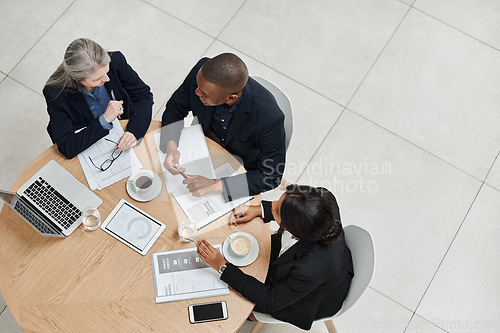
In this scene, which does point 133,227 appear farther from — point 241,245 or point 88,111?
point 88,111

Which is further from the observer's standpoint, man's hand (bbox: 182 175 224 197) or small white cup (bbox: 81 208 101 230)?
man's hand (bbox: 182 175 224 197)

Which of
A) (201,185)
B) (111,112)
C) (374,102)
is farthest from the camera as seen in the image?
(374,102)

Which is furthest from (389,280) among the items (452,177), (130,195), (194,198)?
(130,195)

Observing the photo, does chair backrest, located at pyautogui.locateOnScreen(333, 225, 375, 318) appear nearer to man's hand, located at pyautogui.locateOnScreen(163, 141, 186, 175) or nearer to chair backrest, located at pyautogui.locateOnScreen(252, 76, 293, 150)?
chair backrest, located at pyautogui.locateOnScreen(252, 76, 293, 150)

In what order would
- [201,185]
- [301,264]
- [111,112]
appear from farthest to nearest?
[111,112], [201,185], [301,264]

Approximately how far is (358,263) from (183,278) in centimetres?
72

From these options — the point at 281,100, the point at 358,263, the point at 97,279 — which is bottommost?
the point at 97,279

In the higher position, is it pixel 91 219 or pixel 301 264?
pixel 301 264

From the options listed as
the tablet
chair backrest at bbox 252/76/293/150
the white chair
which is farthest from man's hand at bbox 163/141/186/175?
the white chair

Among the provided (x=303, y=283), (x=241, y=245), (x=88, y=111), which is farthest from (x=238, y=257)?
(x=88, y=111)

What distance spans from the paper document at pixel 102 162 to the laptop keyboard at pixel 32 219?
0.81 ft

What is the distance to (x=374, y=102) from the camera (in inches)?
130

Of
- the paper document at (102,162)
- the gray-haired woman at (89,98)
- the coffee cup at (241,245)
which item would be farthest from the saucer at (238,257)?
the gray-haired woman at (89,98)

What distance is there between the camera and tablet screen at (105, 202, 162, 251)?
197 centimetres
